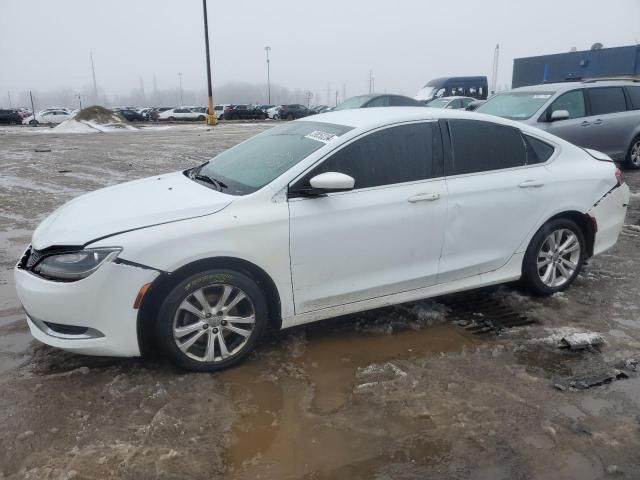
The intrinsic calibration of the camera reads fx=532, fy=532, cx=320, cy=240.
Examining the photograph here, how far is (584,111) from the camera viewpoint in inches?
368

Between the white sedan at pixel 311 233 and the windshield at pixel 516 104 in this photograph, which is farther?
the windshield at pixel 516 104

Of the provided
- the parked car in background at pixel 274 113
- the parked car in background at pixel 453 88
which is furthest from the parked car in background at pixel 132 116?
the parked car in background at pixel 453 88

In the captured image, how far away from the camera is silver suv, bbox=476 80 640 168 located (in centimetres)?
889

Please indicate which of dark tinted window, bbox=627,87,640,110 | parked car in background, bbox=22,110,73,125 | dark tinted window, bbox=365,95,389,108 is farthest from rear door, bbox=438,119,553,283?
parked car in background, bbox=22,110,73,125

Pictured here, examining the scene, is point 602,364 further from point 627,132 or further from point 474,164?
point 627,132

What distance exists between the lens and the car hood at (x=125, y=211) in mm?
3164

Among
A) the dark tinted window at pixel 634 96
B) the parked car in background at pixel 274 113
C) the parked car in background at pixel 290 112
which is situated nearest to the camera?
the dark tinted window at pixel 634 96

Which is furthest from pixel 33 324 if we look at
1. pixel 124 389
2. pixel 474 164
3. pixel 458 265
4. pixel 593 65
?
pixel 593 65

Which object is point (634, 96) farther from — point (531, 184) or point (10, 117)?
point (10, 117)

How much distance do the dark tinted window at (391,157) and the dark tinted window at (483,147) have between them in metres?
0.17

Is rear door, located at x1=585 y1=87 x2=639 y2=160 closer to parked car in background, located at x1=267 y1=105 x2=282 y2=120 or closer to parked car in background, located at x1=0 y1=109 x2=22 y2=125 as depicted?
parked car in background, located at x1=267 y1=105 x2=282 y2=120

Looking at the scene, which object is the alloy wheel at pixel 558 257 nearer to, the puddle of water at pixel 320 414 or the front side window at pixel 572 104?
the puddle of water at pixel 320 414

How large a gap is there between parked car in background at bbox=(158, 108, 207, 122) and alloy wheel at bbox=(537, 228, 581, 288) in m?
44.8

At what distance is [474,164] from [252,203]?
1793 millimetres
